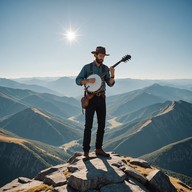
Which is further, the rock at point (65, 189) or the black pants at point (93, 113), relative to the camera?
the black pants at point (93, 113)

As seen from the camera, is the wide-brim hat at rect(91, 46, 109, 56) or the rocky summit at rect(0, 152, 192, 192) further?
the wide-brim hat at rect(91, 46, 109, 56)

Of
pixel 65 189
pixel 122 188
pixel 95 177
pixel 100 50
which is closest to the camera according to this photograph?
pixel 122 188

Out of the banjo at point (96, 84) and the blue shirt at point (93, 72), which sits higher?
the blue shirt at point (93, 72)

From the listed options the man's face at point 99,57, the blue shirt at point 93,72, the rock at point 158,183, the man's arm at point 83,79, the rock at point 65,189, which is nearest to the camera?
the rock at point 65,189

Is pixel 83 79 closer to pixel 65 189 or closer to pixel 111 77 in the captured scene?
pixel 111 77

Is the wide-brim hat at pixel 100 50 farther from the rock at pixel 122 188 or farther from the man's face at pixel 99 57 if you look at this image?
the rock at pixel 122 188

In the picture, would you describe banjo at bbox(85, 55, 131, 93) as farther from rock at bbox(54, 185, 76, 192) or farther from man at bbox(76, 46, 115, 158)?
rock at bbox(54, 185, 76, 192)

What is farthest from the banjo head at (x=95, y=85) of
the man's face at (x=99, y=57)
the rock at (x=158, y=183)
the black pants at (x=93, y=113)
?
the rock at (x=158, y=183)

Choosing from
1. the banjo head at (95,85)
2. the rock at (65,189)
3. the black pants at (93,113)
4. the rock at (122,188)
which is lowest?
the rock at (65,189)

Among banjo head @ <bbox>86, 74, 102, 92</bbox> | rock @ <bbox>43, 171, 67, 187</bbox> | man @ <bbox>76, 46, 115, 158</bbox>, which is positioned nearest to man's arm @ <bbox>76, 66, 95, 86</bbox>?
man @ <bbox>76, 46, 115, 158</bbox>

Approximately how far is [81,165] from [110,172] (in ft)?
9.63

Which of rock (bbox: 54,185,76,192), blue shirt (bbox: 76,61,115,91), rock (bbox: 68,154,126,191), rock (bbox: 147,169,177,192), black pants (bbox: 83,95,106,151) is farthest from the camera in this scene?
blue shirt (bbox: 76,61,115,91)

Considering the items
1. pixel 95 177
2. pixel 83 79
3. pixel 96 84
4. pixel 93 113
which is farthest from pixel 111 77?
pixel 95 177

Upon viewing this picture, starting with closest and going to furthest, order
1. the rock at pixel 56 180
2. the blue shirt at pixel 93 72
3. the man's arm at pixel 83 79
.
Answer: the rock at pixel 56 180 → the man's arm at pixel 83 79 → the blue shirt at pixel 93 72
